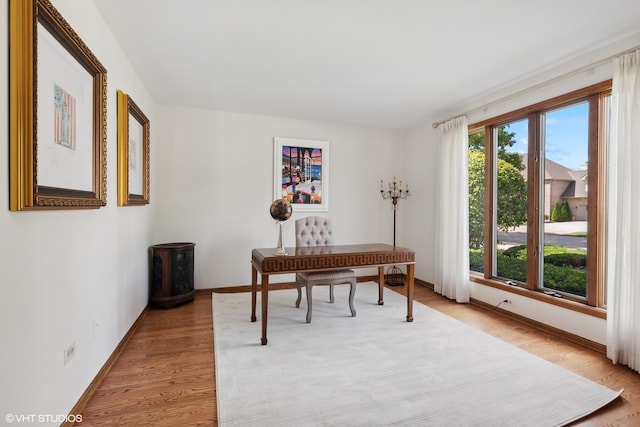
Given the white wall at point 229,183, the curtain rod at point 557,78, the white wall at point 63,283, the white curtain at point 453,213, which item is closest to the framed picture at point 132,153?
the white wall at point 63,283

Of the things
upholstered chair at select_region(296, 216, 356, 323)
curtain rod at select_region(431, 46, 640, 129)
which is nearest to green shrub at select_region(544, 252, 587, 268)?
curtain rod at select_region(431, 46, 640, 129)

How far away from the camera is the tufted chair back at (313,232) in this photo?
371 cm

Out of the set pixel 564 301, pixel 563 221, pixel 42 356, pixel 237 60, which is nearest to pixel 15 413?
pixel 42 356

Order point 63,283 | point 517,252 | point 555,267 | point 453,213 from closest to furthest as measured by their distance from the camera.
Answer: point 63,283, point 555,267, point 517,252, point 453,213

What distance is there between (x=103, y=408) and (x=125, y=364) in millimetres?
533

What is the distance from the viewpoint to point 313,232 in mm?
3781

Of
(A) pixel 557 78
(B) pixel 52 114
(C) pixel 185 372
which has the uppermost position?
(A) pixel 557 78

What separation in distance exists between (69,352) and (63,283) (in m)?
0.39

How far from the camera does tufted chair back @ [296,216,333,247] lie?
12.2 feet

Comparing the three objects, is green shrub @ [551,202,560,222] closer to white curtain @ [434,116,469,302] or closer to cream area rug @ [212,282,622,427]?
white curtain @ [434,116,469,302]

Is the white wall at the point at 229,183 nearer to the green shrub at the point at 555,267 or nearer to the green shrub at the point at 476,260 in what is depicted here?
the green shrub at the point at 476,260

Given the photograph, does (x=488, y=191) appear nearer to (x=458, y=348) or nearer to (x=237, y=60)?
(x=458, y=348)

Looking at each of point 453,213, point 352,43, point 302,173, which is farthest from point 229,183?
point 453,213

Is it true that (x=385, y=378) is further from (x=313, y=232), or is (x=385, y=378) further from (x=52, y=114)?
(x=52, y=114)
